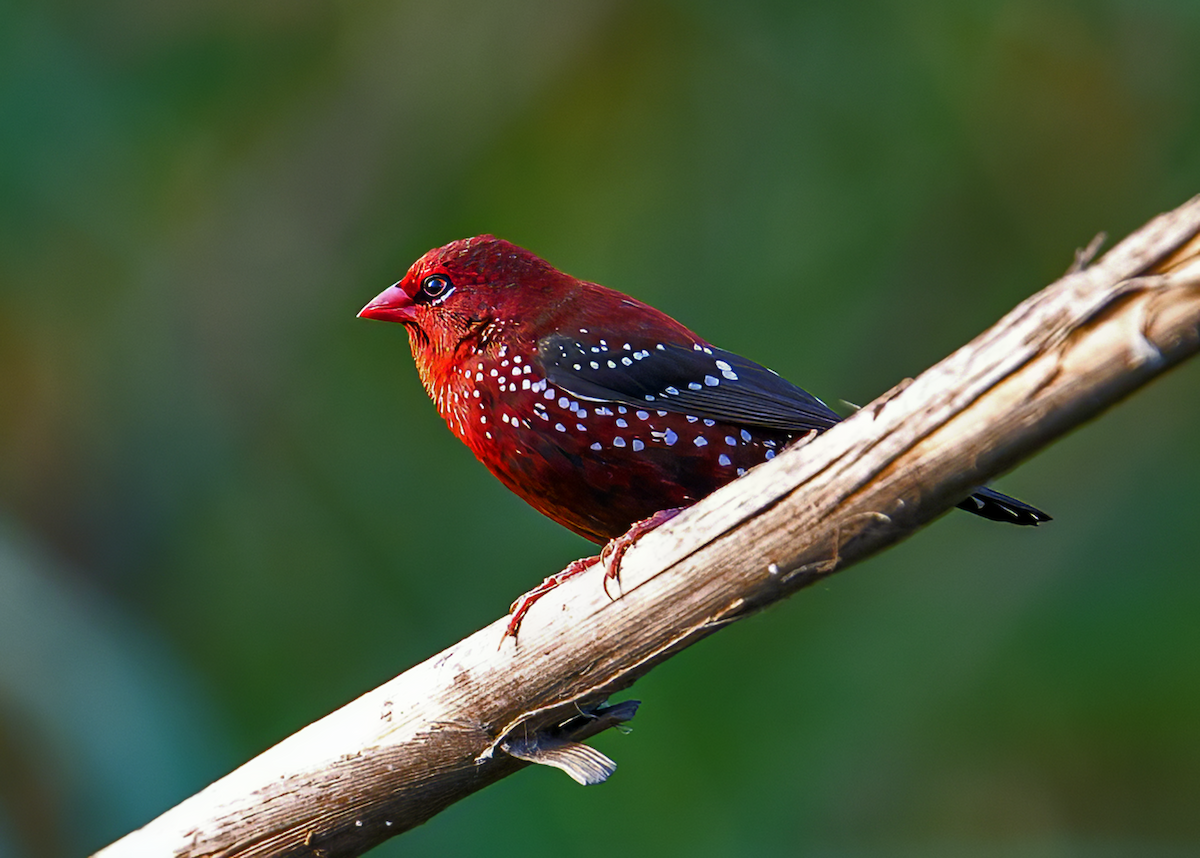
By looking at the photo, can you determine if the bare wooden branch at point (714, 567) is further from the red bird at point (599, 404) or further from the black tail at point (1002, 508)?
the black tail at point (1002, 508)

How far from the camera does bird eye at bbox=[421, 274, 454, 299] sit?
289 centimetres

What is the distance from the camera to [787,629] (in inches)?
240

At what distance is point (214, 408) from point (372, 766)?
189 inches

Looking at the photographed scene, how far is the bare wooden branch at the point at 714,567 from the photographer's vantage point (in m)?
1.49

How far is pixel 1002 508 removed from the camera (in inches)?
95.8

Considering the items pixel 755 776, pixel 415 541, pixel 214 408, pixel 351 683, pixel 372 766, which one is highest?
pixel 214 408

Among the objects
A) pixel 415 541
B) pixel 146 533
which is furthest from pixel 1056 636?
pixel 146 533

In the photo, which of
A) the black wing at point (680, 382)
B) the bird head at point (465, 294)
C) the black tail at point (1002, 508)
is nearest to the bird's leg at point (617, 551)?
the black wing at point (680, 382)

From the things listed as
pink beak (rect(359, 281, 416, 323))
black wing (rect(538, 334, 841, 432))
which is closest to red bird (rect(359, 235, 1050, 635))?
black wing (rect(538, 334, 841, 432))

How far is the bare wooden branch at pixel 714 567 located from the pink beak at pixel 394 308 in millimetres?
1002

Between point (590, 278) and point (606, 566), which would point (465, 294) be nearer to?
point (606, 566)

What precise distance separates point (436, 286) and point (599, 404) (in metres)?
0.61

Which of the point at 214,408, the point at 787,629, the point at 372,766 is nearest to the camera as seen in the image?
the point at 372,766

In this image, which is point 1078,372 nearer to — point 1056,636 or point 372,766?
point 372,766
